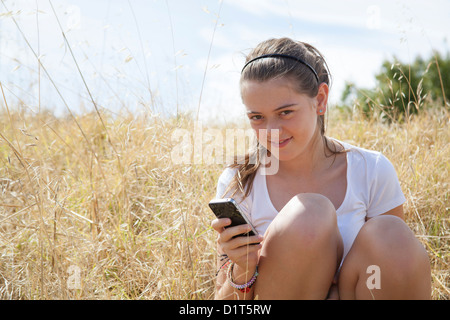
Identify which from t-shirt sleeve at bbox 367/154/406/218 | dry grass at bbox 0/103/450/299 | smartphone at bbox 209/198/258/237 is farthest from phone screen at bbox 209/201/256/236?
t-shirt sleeve at bbox 367/154/406/218

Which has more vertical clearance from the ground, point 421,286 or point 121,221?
point 121,221

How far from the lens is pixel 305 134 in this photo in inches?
66.3

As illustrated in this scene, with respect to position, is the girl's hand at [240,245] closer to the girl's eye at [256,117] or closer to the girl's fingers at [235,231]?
the girl's fingers at [235,231]

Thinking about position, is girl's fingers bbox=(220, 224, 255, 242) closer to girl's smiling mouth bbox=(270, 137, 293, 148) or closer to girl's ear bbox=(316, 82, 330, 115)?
girl's smiling mouth bbox=(270, 137, 293, 148)

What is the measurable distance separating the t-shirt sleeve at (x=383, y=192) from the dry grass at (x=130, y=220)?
0.46 m

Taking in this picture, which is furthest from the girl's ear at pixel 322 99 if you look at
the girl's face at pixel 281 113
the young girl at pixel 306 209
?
the girl's face at pixel 281 113

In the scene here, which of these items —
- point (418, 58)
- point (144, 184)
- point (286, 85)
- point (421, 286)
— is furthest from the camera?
point (418, 58)

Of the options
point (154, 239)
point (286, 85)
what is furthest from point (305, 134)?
point (154, 239)

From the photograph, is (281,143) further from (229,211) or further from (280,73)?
(229,211)

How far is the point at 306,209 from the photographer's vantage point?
4.58 ft

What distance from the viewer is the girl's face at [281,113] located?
1.61 meters

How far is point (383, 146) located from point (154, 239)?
1799 mm

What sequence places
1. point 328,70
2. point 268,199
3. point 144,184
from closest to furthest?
1. point 268,199
2. point 328,70
3. point 144,184
